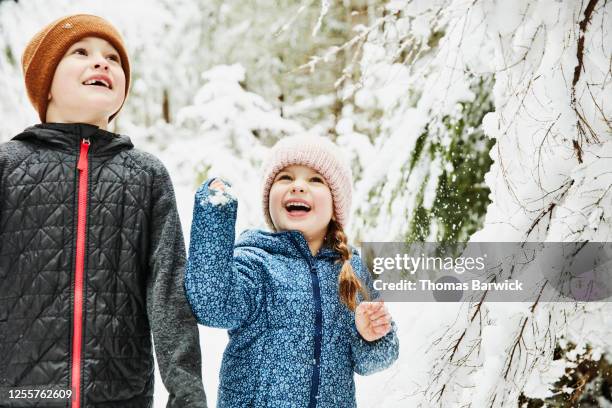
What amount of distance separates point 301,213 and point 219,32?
414 cm

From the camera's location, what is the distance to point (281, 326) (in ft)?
5.58

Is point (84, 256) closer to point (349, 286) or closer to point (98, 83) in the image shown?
point (98, 83)

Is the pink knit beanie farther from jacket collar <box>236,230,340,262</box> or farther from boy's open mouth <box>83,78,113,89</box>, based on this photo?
boy's open mouth <box>83,78,113,89</box>

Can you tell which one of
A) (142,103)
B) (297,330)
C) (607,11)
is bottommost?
(297,330)

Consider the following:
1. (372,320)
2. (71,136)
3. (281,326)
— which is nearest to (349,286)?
(372,320)

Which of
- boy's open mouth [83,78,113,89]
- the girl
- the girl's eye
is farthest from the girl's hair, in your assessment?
boy's open mouth [83,78,113,89]

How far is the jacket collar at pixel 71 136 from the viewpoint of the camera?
156 cm

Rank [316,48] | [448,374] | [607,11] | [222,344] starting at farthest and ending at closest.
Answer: [316,48]
[222,344]
[448,374]
[607,11]

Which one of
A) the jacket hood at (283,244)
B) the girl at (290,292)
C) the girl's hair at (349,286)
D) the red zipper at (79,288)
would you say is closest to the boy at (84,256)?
the red zipper at (79,288)

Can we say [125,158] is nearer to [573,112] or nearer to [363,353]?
[363,353]

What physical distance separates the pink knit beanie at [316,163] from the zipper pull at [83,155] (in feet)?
1.87

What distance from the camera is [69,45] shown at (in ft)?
5.38

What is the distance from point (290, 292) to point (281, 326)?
0.10 meters

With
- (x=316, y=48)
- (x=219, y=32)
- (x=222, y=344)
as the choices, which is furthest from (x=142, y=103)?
(x=222, y=344)
